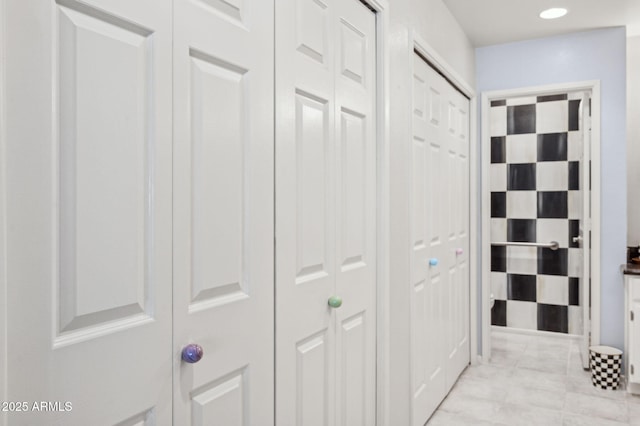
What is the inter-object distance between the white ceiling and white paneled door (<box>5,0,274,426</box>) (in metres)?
2.26

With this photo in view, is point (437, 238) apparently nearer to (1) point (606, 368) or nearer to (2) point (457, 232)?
(2) point (457, 232)

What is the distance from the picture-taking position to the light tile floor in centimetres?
270

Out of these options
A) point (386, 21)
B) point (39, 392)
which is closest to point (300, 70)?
point (386, 21)

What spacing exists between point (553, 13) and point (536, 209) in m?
1.99

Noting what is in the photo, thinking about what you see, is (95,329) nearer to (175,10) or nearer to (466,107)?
(175,10)

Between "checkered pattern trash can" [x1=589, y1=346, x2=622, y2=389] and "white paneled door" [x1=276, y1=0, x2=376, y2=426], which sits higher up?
"white paneled door" [x1=276, y1=0, x2=376, y2=426]

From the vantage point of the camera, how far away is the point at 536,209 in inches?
177

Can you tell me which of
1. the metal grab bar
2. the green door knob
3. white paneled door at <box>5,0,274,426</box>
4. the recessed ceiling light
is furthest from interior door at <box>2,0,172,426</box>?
the metal grab bar

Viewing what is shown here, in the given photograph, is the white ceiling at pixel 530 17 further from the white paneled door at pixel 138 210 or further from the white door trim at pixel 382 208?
the white paneled door at pixel 138 210

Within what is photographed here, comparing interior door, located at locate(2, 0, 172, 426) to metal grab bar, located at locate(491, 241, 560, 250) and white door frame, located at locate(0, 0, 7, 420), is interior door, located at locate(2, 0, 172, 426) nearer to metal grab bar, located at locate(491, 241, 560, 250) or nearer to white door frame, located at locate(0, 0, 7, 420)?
white door frame, located at locate(0, 0, 7, 420)

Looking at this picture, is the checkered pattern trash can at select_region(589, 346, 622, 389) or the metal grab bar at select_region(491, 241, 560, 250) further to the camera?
the metal grab bar at select_region(491, 241, 560, 250)

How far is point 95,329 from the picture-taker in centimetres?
84

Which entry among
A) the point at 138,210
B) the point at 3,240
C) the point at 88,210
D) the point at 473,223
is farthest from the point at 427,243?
the point at 3,240

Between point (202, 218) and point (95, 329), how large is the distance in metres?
0.33
